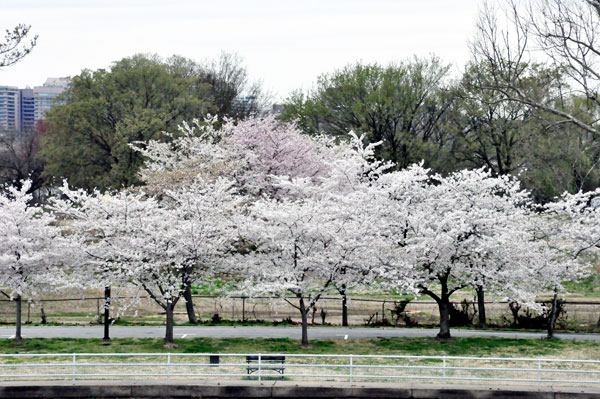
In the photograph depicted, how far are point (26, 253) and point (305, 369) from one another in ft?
47.8

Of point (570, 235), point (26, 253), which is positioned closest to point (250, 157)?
point (26, 253)

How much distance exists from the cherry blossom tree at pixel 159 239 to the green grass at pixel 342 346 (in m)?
1.69

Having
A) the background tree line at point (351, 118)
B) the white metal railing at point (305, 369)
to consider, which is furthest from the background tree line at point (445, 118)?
the white metal railing at point (305, 369)

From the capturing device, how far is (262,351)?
27.2 m

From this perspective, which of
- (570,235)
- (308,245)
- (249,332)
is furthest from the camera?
(249,332)

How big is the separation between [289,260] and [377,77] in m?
33.3

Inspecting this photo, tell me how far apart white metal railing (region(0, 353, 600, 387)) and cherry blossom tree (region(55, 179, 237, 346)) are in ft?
13.6

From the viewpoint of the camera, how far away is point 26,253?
30172mm

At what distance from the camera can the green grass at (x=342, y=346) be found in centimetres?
2719

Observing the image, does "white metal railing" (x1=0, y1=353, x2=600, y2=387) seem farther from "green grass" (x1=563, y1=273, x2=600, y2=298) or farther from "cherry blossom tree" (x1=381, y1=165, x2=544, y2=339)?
"green grass" (x1=563, y1=273, x2=600, y2=298)

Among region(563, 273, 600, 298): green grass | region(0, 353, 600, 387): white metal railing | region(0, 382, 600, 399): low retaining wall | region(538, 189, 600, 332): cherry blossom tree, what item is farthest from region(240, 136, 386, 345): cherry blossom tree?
region(563, 273, 600, 298): green grass

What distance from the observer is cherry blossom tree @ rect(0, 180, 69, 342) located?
1152 inches

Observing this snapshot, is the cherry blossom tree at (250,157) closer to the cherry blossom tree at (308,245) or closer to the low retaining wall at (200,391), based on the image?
A: the cherry blossom tree at (308,245)

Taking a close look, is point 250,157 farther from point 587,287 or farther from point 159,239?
point 587,287
